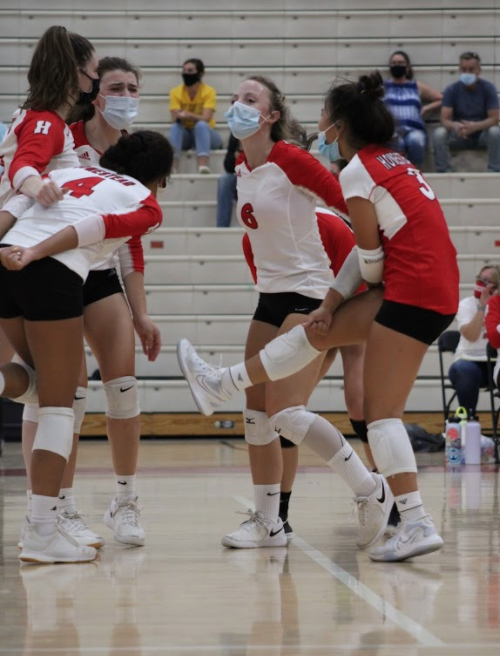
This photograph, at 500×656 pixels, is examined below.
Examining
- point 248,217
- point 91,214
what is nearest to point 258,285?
A: point 248,217

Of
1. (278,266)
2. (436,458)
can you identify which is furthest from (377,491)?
(436,458)

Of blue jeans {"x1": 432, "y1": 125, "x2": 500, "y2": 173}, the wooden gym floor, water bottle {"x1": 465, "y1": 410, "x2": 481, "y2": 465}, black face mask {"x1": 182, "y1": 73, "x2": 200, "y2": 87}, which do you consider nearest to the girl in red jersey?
the wooden gym floor

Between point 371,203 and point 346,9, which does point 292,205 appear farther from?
point 346,9

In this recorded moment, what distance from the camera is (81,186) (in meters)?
3.46

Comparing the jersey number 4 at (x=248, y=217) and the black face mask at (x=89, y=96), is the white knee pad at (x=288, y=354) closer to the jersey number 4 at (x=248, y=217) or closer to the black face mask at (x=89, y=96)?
the jersey number 4 at (x=248, y=217)

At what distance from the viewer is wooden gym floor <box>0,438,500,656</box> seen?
243 centimetres

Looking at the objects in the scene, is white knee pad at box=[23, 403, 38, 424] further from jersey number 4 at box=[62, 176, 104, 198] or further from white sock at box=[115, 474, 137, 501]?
jersey number 4 at box=[62, 176, 104, 198]

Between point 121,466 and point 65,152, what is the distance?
3.59ft

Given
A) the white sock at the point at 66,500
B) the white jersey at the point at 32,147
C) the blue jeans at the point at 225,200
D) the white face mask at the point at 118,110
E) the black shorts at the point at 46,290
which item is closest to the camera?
the black shorts at the point at 46,290

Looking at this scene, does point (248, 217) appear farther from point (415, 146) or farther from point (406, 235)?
point (415, 146)

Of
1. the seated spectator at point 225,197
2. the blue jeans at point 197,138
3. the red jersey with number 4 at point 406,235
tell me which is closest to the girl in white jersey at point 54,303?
the red jersey with number 4 at point 406,235

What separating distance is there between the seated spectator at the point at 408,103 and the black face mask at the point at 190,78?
1.88 metres

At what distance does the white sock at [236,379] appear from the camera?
357 cm

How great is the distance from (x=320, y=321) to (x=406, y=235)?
0.38 m
